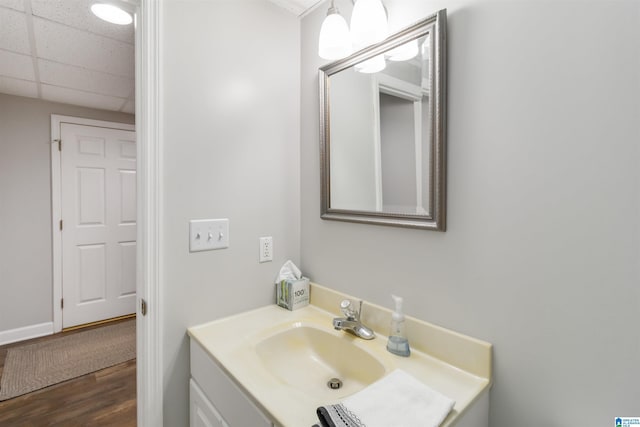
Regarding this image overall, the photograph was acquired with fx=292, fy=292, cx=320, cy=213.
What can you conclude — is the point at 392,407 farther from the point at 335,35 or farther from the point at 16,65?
the point at 16,65

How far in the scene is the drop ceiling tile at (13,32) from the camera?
1.45 metres

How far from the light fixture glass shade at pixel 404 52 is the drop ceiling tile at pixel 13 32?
5.99ft

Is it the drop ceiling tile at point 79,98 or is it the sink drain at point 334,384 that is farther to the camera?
the drop ceiling tile at point 79,98

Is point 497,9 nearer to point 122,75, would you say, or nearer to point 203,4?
point 203,4

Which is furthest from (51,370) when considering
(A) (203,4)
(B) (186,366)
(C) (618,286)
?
(C) (618,286)

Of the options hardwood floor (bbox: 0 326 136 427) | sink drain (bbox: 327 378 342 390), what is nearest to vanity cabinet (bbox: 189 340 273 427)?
sink drain (bbox: 327 378 342 390)

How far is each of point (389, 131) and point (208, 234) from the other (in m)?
0.80

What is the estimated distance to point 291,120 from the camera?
4.58ft

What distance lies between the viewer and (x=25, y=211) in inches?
103

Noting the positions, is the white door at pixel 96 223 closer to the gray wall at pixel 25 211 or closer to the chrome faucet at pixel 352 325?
the gray wall at pixel 25 211

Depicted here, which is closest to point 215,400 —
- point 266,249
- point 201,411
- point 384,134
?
point 201,411

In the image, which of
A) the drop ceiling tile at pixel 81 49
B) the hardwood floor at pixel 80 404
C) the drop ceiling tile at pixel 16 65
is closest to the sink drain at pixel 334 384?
the hardwood floor at pixel 80 404

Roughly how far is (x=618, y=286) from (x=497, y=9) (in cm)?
75

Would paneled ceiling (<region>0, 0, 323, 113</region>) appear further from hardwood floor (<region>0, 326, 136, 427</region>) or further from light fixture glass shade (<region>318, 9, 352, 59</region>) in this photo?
hardwood floor (<region>0, 326, 136, 427</region>)
